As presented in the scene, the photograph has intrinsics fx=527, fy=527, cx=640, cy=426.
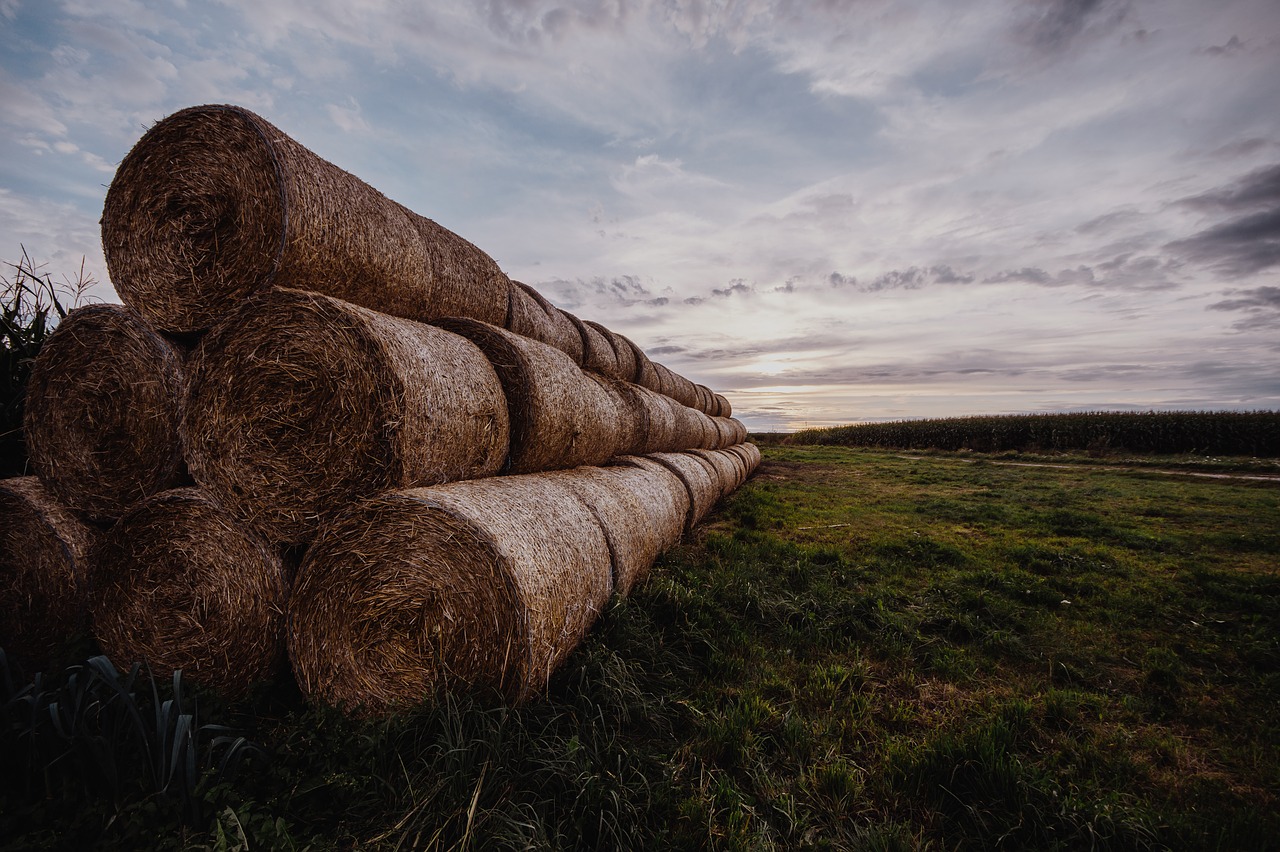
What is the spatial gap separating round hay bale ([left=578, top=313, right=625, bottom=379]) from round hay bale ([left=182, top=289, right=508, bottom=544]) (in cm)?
515

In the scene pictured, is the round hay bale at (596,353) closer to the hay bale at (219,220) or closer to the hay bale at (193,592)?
the hay bale at (219,220)

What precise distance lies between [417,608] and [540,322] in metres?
4.55

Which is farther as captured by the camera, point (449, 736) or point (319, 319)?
point (319, 319)

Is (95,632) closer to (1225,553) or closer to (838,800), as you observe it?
(838,800)

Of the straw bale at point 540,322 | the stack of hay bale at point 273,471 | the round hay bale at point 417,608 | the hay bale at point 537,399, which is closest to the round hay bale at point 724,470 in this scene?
the straw bale at point 540,322

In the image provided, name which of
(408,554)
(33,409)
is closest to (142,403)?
(33,409)

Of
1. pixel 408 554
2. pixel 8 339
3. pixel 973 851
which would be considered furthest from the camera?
pixel 8 339

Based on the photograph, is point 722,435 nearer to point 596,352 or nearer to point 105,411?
point 596,352

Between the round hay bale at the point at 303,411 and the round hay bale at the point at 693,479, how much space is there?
4261 mm

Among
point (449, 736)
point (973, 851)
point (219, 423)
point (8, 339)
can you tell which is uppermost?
point (8, 339)

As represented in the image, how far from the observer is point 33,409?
381 cm

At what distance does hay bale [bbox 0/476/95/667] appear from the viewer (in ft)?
12.0

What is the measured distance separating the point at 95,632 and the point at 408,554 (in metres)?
2.61

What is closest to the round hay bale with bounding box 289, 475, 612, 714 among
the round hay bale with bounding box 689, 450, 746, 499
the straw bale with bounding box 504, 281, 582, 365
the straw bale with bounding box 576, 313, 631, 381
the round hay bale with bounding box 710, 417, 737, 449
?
the straw bale with bounding box 504, 281, 582, 365
